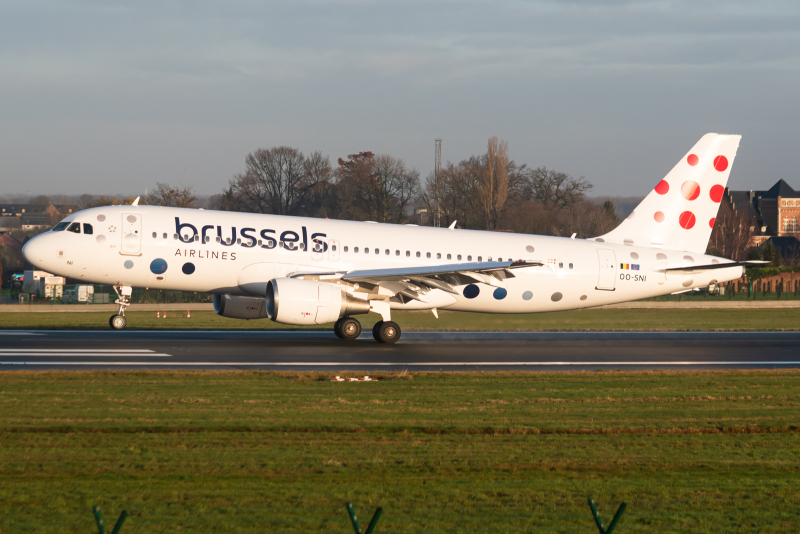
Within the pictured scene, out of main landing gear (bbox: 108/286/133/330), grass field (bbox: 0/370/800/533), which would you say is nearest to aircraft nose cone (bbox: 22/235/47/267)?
main landing gear (bbox: 108/286/133/330)

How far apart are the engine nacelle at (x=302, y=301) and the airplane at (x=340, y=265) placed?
0.03 metres

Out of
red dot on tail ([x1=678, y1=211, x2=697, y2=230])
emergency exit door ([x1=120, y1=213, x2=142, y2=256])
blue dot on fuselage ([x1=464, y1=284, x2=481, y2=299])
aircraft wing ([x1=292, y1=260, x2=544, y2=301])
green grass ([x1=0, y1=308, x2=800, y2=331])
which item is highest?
red dot on tail ([x1=678, y1=211, x2=697, y2=230])

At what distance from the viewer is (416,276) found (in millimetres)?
23828

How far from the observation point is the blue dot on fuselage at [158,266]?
24234mm

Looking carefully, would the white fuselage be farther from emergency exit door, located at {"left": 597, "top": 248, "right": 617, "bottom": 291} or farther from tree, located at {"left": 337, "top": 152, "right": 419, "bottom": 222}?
tree, located at {"left": 337, "top": 152, "right": 419, "bottom": 222}

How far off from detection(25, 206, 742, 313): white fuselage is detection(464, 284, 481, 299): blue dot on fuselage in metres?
0.04

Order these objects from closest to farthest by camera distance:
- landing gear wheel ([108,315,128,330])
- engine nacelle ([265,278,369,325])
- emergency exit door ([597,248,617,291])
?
engine nacelle ([265,278,369,325]) → landing gear wheel ([108,315,128,330]) → emergency exit door ([597,248,617,291])

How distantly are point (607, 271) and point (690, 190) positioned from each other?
494cm

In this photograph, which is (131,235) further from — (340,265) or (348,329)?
(348,329)

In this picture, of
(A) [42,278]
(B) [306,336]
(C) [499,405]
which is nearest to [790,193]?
(A) [42,278]

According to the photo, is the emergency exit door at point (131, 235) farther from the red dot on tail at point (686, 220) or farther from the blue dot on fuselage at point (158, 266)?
the red dot on tail at point (686, 220)

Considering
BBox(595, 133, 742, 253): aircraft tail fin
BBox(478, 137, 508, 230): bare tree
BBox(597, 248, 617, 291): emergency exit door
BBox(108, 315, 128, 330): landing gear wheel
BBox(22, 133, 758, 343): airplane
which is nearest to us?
BBox(22, 133, 758, 343): airplane

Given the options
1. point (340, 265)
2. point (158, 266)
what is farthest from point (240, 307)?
point (340, 265)

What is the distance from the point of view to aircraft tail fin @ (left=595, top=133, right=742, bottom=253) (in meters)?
29.4
